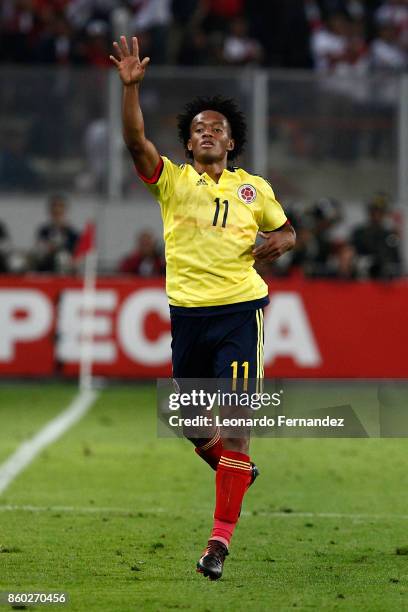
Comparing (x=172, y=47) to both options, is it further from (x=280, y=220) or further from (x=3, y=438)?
(x=280, y=220)

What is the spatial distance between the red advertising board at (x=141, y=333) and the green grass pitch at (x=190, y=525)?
3.74 metres

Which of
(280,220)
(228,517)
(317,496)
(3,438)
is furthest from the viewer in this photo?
(3,438)

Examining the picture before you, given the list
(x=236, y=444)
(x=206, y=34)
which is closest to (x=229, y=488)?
(x=236, y=444)

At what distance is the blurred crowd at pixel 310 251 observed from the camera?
17594 millimetres

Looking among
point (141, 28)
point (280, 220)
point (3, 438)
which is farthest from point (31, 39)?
point (280, 220)

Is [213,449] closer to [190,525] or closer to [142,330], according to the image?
[190,525]

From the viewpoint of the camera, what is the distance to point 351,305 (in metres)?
17.3

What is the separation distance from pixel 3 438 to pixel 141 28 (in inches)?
358

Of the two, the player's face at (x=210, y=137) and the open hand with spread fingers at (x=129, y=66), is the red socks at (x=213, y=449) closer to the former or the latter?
the player's face at (x=210, y=137)

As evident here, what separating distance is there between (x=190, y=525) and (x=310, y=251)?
33.1ft

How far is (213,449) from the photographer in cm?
749

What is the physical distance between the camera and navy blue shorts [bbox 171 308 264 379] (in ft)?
23.0

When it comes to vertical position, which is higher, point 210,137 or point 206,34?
point 206,34

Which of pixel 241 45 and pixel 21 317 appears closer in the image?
pixel 21 317
